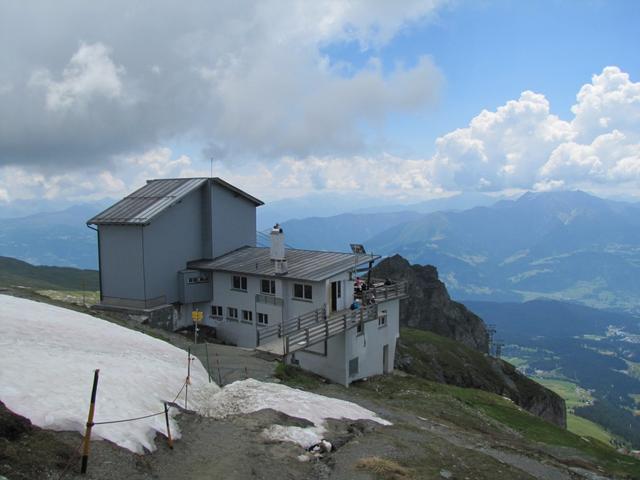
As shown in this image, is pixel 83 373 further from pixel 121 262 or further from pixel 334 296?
pixel 121 262

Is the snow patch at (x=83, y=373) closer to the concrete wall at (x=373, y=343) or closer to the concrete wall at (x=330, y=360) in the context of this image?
the concrete wall at (x=330, y=360)

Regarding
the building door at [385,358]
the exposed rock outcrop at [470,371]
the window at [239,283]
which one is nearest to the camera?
the building door at [385,358]

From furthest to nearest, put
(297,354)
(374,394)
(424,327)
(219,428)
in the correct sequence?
(424,327)
(297,354)
(374,394)
(219,428)

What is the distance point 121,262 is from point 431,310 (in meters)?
81.5

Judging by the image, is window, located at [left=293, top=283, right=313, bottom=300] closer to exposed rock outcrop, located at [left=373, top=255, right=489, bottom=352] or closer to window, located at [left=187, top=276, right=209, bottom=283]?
window, located at [left=187, top=276, right=209, bottom=283]

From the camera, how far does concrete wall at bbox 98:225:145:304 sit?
46.0 m

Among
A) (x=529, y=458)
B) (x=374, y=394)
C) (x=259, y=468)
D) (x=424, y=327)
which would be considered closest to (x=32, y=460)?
(x=259, y=468)

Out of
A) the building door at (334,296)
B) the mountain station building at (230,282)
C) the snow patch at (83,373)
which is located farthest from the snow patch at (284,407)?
the building door at (334,296)

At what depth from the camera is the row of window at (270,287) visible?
42.4 metres

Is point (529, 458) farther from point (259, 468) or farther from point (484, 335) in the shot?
point (484, 335)

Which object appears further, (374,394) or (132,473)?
(374,394)

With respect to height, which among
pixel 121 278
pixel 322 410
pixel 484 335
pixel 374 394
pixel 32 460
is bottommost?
pixel 484 335

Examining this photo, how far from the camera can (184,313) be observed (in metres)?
49.0

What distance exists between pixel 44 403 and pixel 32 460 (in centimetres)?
334
